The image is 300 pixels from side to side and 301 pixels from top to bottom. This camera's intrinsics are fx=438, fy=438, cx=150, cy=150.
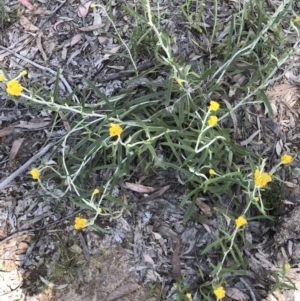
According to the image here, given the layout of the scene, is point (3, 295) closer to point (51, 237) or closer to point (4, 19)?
point (51, 237)

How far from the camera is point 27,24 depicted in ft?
10.5

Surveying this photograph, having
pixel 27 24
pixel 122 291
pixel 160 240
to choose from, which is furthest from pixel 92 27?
pixel 122 291

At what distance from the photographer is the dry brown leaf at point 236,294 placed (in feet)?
7.97

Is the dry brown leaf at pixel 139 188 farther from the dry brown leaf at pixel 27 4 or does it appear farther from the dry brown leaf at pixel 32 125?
the dry brown leaf at pixel 27 4

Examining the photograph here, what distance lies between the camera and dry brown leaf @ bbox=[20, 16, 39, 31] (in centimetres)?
320

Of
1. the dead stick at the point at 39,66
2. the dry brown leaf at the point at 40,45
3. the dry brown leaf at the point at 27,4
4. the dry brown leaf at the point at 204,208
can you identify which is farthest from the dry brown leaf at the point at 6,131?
the dry brown leaf at the point at 204,208

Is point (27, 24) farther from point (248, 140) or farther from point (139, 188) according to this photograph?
point (248, 140)

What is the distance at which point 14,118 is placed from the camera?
296 centimetres

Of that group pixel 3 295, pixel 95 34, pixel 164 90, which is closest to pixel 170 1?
pixel 95 34

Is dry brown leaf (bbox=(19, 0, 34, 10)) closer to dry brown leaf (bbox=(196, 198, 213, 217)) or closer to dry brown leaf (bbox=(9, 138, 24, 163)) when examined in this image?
dry brown leaf (bbox=(9, 138, 24, 163))

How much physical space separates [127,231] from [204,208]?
486 millimetres

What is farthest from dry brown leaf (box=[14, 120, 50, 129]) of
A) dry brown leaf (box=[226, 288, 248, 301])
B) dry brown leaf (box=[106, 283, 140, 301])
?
dry brown leaf (box=[226, 288, 248, 301])

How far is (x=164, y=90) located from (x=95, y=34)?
789 mm

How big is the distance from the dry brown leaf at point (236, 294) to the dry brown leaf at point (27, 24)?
2225 millimetres
